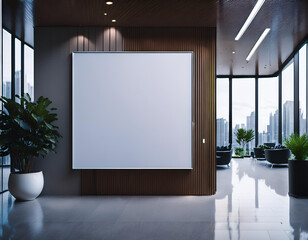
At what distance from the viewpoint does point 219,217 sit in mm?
4621

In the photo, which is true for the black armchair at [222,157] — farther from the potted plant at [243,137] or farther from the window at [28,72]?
the window at [28,72]

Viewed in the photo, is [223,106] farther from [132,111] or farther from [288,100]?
[132,111]

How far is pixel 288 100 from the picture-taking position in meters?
11.1

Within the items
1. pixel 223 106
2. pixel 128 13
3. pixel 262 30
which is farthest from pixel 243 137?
pixel 128 13

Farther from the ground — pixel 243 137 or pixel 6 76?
pixel 6 76

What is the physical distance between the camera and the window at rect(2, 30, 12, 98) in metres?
6.46

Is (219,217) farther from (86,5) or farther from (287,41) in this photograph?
(287,41)

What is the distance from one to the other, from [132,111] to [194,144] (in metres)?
1.41

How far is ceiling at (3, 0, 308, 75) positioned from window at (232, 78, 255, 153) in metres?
6.06

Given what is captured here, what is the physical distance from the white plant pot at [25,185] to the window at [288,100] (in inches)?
321

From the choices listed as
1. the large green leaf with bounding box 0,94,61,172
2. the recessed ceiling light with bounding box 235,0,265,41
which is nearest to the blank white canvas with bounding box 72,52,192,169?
the large green leaf with bounding box 0,94,61,172

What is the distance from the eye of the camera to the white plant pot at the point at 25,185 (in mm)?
5555

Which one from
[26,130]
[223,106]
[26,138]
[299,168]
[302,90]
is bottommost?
[299,168]

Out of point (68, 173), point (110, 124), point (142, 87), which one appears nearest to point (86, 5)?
point (142, 87)
